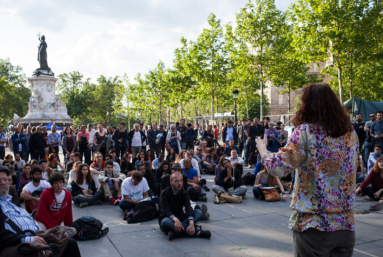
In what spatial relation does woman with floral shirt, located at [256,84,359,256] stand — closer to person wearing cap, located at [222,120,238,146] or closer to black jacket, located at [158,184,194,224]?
black jacket, located at [158,184,194,224]

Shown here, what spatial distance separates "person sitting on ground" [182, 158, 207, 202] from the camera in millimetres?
8027

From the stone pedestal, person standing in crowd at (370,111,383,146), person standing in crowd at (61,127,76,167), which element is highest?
the stone pedestal

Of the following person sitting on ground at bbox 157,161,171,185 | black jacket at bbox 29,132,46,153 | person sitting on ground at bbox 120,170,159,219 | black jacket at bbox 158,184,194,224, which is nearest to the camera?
black jacket at bbox 158,184,194,224

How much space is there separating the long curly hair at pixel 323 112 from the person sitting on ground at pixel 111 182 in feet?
20.7

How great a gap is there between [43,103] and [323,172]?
116 ft

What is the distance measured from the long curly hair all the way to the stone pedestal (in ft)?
114

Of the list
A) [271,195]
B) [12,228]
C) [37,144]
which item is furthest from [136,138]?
[12,228]

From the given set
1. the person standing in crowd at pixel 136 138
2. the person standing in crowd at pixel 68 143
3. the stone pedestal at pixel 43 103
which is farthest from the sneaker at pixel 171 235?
the stone pedestal at pixel 43 103

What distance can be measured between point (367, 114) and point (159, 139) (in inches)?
416

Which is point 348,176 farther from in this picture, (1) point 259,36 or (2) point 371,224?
(1) point 259,36

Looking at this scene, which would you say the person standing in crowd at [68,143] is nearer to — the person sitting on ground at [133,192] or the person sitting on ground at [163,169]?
the person sitting on ground at [163,169]

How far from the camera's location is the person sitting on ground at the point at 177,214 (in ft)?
17.0

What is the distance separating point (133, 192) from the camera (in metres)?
7.07

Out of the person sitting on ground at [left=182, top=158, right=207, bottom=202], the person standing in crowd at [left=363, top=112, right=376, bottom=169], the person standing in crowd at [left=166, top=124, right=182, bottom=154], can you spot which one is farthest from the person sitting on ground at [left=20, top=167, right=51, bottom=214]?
the person standing in crowd at [left=363, top=112, right=376, bottom=169]
